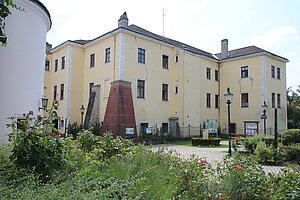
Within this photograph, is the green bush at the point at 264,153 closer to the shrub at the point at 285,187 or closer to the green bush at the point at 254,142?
the green bush at the point at 254,142

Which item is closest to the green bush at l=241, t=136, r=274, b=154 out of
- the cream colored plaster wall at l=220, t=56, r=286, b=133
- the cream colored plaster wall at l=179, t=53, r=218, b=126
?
the cream colored plaster wall at l=179, t=53, r=218, b=126

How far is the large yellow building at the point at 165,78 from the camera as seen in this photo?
21828 mm

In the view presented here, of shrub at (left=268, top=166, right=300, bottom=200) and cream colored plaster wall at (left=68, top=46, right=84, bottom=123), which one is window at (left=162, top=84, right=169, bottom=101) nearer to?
cream colored plaster wall at (left=68, top=46, right=84, bottom=123)

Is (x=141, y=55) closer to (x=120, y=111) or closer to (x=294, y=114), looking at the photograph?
(x=120, y=111)

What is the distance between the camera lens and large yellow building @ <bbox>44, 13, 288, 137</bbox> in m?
21.8

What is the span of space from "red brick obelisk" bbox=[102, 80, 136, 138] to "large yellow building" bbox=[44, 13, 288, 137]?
128cm

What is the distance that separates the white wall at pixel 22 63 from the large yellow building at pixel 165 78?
934 cm

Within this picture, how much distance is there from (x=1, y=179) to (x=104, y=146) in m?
3.16

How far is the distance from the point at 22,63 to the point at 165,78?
1528cm

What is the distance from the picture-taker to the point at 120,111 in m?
19.1

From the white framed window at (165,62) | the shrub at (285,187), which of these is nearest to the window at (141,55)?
the white framed window at (165,62)

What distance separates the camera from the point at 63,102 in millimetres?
24750

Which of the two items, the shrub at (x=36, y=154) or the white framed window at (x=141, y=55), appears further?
the white framed window at (x=141, y=55)

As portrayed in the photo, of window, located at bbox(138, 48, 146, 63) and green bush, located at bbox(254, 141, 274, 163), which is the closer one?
green bush, located at bbox(254, 141, 274, 163)
